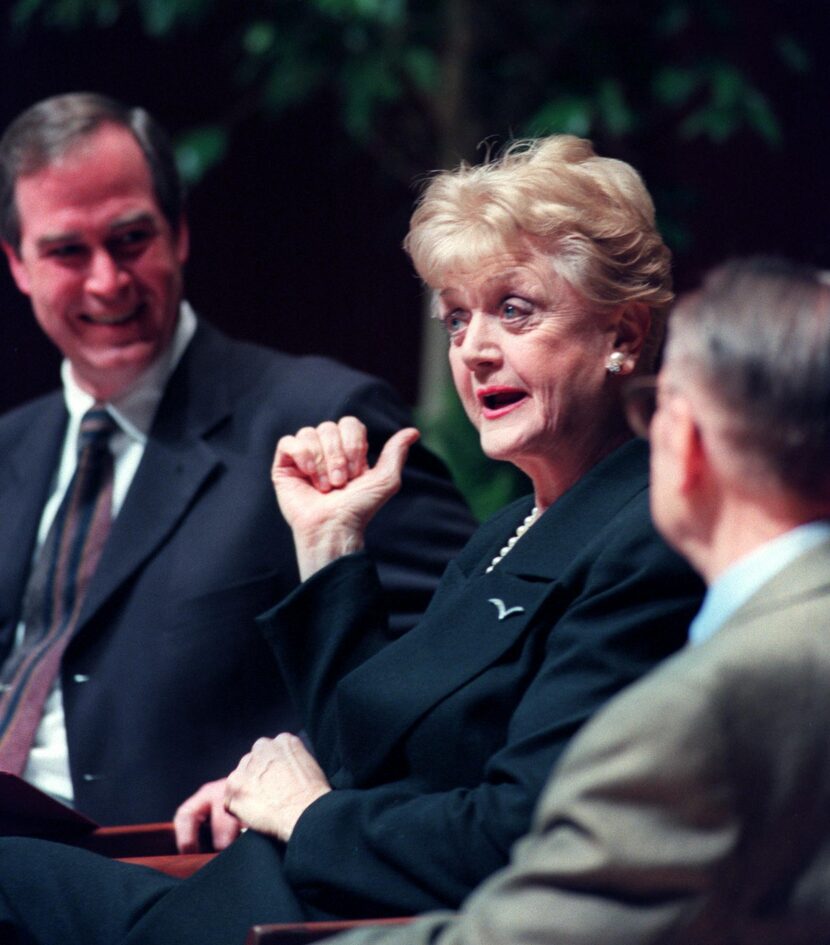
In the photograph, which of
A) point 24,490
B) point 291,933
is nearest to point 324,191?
point 24,490

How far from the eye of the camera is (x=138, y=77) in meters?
5.21

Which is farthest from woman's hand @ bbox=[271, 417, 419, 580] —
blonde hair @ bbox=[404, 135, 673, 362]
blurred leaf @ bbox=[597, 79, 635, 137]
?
blurred leaf @ bbox=[597, 79, 635, 137]

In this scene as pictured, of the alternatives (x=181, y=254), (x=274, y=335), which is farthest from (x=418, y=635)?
(x=274, y=335)

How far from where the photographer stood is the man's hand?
91.1 inches

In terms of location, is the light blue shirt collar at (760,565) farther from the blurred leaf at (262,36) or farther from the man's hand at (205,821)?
the blurred leaf at (262,36)

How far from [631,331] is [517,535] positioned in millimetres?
331

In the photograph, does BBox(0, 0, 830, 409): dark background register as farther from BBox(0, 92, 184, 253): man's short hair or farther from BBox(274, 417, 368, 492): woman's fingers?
BBox(274, 417, 368, 492): woman's fingers

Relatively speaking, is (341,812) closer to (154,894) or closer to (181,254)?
(154,894)

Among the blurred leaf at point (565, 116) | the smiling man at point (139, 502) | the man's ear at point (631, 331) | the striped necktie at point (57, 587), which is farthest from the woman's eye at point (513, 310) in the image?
the blurred leaf at point (565, 116)

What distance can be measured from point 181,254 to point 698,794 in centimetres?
214

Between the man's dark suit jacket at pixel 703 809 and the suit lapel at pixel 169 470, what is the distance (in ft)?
5.27

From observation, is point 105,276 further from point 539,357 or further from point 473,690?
point 473,690

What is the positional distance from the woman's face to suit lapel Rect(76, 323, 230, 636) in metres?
0.91

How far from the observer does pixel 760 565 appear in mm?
1266
